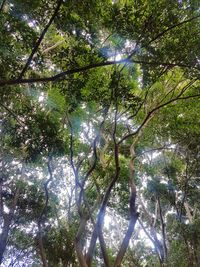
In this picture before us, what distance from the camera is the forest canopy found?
696 cm

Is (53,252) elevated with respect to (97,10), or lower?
lower

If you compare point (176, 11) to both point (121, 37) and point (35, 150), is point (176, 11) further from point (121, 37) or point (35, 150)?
point (35, 150)

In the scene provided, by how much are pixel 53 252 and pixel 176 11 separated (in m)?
12.0

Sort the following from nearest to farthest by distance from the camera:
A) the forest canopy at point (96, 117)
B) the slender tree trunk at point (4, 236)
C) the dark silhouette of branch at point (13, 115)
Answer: the forest canopy at point (96, 117)
the dark silhouette of branch at point (13, 115)
the slender tree trunk at point (4, 236)

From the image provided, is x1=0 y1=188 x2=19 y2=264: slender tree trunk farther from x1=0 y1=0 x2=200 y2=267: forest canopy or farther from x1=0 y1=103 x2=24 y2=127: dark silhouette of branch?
x1=0 y1=103 x2=24 y2=127: dark silhouette of branch

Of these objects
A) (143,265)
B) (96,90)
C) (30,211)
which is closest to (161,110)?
(96,90)

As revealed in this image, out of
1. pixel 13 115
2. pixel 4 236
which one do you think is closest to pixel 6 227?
pixel 4 236

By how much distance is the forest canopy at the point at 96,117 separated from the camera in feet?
22.8

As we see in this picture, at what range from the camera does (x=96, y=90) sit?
8.33 meters

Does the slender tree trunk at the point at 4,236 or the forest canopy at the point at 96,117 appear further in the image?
the slender tree trunk at the point at 4,236

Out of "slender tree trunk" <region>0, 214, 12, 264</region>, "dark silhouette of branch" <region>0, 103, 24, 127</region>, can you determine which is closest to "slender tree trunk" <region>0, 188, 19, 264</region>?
"slender tree trunk" <region>0, 214, 12, 264</region>

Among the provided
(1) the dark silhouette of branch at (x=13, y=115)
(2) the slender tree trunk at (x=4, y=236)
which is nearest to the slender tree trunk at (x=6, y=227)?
(2) the slender tree trunk at (x=4, y=236)

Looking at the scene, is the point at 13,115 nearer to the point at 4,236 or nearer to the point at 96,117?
the point at 96,117

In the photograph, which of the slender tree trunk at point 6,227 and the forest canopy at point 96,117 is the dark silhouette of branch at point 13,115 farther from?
the slender tree trunk at point 6,227
